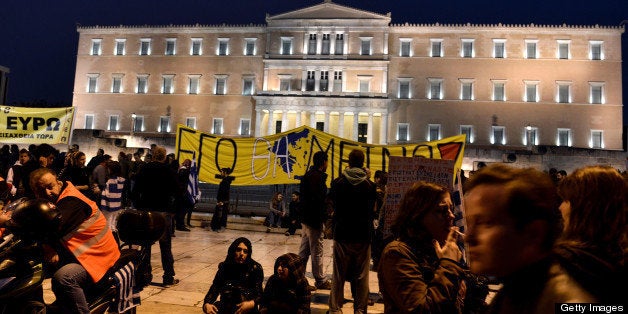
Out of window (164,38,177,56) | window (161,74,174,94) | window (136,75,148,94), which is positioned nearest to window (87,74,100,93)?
window (136,75,148,94)

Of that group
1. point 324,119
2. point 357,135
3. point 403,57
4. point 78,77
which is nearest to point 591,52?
point 403,57

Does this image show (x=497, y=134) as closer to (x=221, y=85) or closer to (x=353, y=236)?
(x=221, y=85)

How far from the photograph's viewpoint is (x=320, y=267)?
18.8 ft

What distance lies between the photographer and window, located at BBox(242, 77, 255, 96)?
145 ft

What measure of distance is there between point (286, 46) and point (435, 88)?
16.2m

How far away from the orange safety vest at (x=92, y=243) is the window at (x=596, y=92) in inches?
1810

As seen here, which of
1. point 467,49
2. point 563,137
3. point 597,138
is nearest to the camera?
point 597,138

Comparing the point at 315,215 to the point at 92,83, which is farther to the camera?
the point at 92,83

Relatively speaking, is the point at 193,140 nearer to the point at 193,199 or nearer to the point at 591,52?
the point at 193,199

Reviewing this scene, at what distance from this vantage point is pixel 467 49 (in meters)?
41.9

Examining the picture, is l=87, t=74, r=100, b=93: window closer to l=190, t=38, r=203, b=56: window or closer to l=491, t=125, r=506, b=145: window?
l=190, t=38, r=203, b=56: window

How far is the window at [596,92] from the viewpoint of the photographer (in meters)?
39.3

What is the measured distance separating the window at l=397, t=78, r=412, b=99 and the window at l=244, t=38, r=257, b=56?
16118 millimetres

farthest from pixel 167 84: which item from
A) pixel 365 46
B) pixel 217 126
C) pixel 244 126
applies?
pixel 365 46
